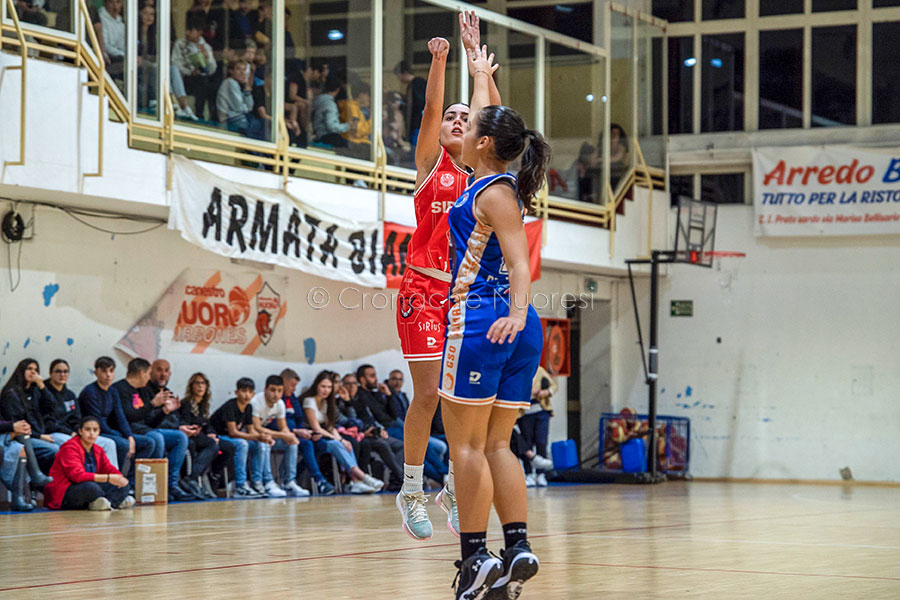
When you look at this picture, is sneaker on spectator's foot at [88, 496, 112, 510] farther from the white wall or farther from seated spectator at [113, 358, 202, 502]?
the white wall

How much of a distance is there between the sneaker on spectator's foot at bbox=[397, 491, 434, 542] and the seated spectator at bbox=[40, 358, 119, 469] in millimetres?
5672

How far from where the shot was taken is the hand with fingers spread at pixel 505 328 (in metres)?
4.30

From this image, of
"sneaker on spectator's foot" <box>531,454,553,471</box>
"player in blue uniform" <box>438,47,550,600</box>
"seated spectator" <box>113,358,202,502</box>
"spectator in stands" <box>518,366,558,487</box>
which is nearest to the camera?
"player in blue uniform" <box>438,47,550,600</box>

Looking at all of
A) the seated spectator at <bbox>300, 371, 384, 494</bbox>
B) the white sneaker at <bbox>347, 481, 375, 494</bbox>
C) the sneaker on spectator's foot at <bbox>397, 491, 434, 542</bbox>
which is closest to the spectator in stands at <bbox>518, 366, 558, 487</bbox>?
the seated spectator at <bbox>300, 371, 384, 494</bbox>

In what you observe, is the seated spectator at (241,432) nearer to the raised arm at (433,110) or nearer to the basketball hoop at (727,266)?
the raised arm at (433,110)

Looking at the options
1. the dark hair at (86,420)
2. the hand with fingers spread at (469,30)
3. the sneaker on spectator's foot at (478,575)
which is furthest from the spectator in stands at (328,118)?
the sneaker on spectator's foot at (478,575)

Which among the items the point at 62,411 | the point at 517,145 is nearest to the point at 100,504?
the point at 62,411

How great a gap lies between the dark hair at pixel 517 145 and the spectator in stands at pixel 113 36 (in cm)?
696

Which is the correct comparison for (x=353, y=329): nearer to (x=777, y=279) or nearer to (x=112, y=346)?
(x=112, y=346)

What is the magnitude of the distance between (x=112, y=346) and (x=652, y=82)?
31.8 feet

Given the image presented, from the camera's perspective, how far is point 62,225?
11.6 metres

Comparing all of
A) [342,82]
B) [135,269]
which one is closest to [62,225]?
[135,269]

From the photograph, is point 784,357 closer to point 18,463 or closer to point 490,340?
point 18,463

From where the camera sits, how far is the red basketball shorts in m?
5.80
